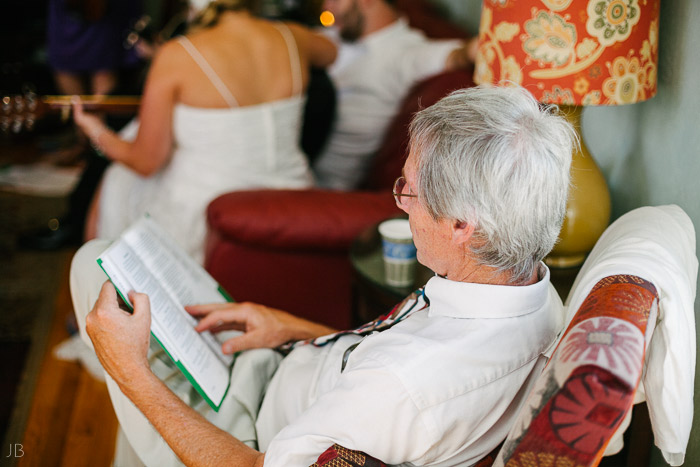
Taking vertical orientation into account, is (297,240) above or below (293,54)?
below

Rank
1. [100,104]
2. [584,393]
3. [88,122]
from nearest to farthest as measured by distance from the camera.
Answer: [584,393] < [88,122] < [100,104]

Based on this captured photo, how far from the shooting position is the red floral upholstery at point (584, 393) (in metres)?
0.60

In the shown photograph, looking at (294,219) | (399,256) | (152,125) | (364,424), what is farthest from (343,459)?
(152,125)

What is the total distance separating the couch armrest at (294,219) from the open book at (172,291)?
0.40m

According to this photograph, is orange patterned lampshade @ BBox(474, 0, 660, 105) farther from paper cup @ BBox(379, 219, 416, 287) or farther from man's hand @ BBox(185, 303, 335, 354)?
man's hand @ BBox(185, 303, 335, 354)

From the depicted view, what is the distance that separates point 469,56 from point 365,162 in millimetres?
609

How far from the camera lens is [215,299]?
1367 mm

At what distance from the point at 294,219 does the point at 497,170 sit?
1.05m

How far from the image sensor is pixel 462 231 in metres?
0.83

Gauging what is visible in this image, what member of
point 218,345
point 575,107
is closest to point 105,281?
point 218,345

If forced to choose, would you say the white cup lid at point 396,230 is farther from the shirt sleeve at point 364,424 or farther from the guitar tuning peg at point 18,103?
the guitar tuning peg at point 18,103

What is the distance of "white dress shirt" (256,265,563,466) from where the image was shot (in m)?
0.80

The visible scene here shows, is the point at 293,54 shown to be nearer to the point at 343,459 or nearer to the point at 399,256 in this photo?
the point at 399,256

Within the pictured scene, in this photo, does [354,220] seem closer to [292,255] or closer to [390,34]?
[292,255]
